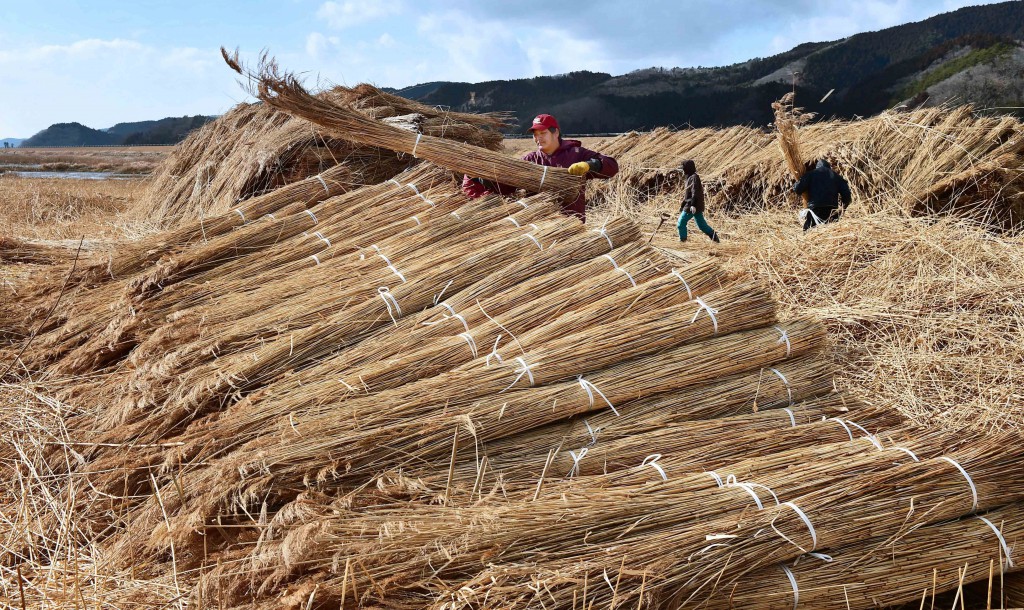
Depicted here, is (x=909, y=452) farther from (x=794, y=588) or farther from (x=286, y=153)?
(x=286, y=153)

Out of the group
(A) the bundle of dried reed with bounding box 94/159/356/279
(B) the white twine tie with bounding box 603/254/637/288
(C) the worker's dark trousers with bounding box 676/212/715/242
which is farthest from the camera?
(C) the worker's dark trousers with bounding box 676/212/715/242

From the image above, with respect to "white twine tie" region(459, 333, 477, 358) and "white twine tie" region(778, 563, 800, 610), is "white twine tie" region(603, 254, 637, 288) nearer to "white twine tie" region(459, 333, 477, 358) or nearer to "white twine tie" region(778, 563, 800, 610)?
"white twine tie" region(459, 333, 477, 358)

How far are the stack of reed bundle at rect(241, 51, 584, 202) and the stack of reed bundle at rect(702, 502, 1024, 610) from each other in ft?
7.60

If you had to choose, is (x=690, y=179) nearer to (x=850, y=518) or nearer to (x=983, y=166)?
(x=983, y=166)

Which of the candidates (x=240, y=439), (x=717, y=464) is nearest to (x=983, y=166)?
(x=717, y=464)

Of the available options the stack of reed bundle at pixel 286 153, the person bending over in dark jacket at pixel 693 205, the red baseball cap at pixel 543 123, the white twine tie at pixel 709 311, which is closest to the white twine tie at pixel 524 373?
the white twine tie at pixel 709 311

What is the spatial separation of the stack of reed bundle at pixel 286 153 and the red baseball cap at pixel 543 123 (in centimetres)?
86

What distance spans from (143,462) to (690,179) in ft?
21.0

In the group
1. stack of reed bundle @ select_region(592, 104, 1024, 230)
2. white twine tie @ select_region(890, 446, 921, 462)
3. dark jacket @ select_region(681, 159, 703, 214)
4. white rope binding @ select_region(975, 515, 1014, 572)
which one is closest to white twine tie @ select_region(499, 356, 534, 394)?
white twine tie @ select_region(890, 446, 921, 462)

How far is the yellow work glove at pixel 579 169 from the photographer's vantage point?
3.79 metres

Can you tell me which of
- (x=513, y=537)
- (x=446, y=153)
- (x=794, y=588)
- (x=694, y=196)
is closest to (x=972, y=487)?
(x=794, y=588)

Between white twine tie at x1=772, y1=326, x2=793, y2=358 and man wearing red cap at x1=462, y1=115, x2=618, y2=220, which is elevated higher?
man wearing red cap at x1=462, y1=115, x2=618, y2=220

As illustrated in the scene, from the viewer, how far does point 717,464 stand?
6.79 ft

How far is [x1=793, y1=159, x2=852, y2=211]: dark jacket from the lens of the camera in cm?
624
